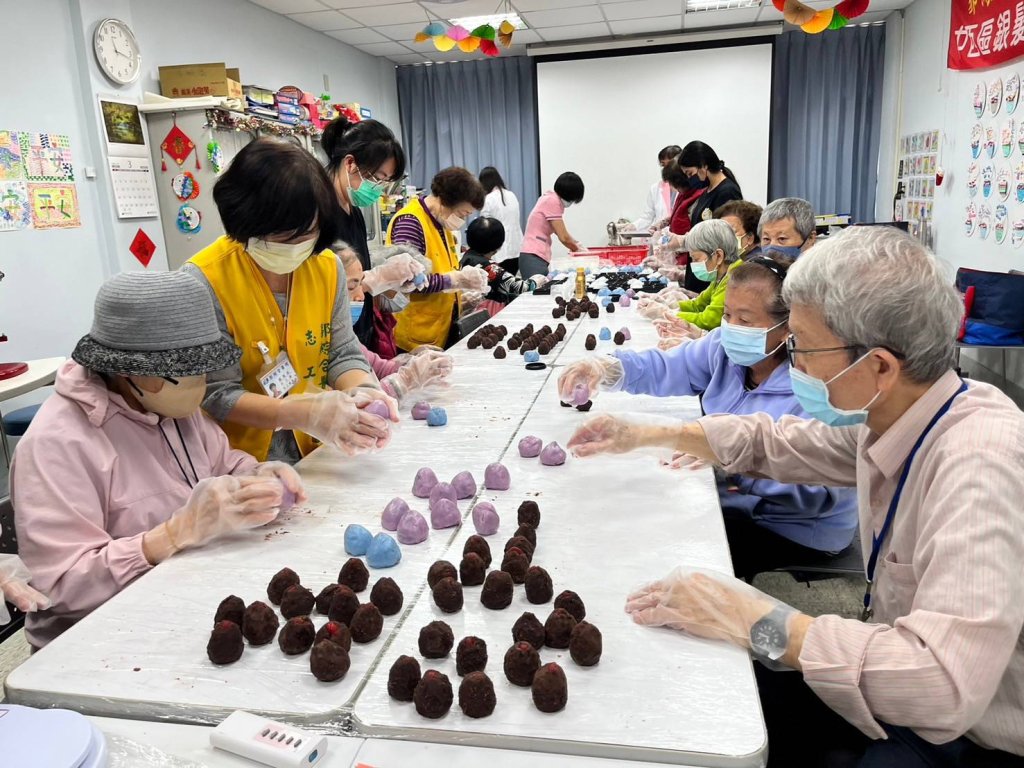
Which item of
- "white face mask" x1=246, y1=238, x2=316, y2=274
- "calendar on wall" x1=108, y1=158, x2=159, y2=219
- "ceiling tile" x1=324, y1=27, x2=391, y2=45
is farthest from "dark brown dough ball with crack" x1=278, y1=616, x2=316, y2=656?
"ceiling tile" x1=324, y1=27, x2=391, y2=45

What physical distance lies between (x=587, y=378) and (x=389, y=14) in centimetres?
637

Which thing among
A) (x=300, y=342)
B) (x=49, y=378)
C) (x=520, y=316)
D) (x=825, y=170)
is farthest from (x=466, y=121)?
(x=300, y=342)

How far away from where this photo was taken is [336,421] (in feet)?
6.49

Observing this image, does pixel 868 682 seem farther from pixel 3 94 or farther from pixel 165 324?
pixel 3 94

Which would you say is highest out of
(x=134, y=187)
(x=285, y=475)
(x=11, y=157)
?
(x=11, y=157)

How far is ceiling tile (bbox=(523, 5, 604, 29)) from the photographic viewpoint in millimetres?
7605

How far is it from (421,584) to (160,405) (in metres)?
0.74

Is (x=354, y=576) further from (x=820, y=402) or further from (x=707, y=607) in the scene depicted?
(x=820, y=402)

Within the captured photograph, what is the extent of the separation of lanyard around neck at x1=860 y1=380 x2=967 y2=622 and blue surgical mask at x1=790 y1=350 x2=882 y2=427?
0.11 metres

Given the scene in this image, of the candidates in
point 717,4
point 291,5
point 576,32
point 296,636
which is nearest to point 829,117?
point 717,4

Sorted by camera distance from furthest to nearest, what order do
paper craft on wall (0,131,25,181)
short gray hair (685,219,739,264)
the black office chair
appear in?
1. paper craft on wall (0,131,25,181)
2. short gray hair (685,219,739,264)
3. the black office chair

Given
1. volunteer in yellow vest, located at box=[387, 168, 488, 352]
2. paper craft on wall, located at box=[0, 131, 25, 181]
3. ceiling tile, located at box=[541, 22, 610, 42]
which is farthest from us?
ceiling tile, located at box=[541, 22, 610, 42]

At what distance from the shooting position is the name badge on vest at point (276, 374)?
2.07 metres

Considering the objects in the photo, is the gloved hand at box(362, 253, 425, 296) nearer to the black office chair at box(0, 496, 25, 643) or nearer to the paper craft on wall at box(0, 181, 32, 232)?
the black office chair at box(0, 496, 25, 643)
